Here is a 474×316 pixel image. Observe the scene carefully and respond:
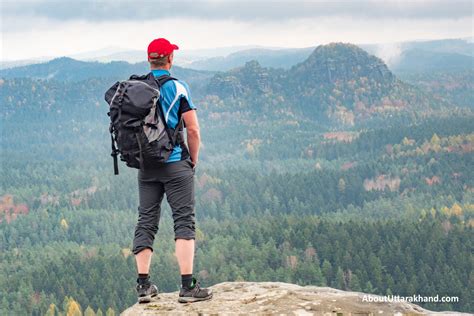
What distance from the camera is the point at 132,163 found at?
18.8 m


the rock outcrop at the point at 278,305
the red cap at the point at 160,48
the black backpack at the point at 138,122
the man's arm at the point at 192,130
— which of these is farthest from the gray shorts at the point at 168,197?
the red cap at the point at 160,48

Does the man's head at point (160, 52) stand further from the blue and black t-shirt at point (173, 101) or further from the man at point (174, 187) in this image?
the blue and black t-shirt at point (173, 101)

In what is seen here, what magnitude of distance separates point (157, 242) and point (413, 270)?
6838 cm

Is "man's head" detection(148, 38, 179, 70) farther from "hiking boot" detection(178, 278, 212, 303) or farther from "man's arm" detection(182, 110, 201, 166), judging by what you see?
"hiking boot" detection(178, 278, 212, 303)

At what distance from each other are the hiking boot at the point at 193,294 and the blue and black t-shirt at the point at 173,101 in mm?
3614

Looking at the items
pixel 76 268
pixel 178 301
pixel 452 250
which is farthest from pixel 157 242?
pixel 178 301

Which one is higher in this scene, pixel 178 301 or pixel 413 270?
pixel 178 301

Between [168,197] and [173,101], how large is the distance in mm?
2665

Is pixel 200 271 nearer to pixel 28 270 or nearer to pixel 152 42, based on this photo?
pixel 28 270

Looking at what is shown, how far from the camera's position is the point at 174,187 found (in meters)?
19.3

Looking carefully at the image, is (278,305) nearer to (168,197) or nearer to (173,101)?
(168,197)

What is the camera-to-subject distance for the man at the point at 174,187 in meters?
18.8

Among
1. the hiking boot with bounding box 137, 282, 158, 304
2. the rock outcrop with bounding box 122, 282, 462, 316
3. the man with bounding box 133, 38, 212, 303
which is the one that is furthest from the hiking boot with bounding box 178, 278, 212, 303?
the hiking boot with bounding box 137, 282, 158, 304

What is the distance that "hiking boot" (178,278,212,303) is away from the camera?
775 inches
